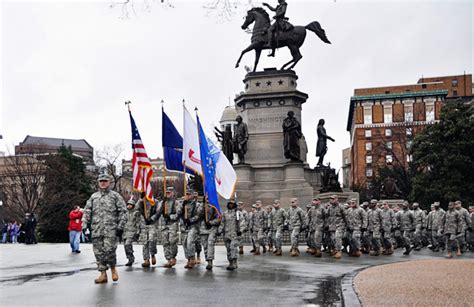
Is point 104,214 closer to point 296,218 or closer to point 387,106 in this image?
point 296,218

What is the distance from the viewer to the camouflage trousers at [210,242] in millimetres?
15414

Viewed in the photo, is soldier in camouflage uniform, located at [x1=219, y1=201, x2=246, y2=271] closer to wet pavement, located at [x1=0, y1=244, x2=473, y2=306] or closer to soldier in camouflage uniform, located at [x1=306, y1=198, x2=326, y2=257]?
wet pavement, located at [x1=0, y1=244, x2=473, y2=306]

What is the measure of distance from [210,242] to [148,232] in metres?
1.96

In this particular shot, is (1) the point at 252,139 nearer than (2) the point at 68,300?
No

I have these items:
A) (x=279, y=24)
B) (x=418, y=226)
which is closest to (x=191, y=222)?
(x=418, y=226)

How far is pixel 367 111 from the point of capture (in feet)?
343

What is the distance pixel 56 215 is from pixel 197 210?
3480 centimetres

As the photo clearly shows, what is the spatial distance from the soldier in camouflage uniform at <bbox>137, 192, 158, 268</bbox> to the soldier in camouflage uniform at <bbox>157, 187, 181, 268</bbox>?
288mm

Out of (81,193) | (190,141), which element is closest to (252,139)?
(190,141)

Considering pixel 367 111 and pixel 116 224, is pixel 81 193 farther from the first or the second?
pixel 367 111

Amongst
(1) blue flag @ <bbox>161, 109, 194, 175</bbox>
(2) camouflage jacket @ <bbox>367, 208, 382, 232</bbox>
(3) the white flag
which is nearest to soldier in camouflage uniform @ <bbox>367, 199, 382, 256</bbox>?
(2) camouflage jacket @ <bbox>367, 208, 382, 232</bbox>

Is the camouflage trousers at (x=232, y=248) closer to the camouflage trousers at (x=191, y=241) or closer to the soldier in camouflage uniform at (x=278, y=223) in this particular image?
the camouflage trousers at (x=191, y=241)

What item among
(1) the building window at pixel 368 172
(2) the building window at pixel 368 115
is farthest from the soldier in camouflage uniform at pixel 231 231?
(2) the building window at pixel 368 115

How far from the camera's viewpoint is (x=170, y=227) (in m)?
15.9
